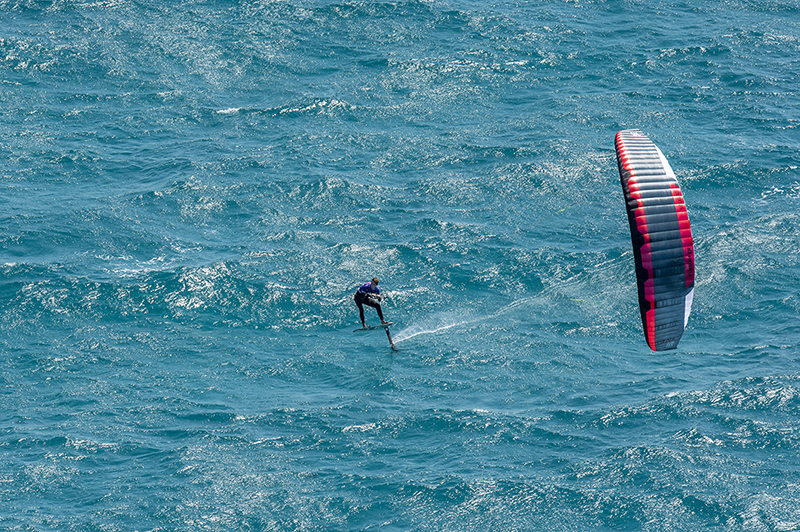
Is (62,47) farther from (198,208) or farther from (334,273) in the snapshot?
(334,273)

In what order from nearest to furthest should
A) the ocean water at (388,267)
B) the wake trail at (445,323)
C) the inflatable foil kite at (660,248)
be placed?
the inflatable foil kite at (660,248), the ocean water at (388,267), the wake trail at (445,323)

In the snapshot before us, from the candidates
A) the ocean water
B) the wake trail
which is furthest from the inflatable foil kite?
the wake trail

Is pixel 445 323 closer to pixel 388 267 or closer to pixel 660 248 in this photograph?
pixel 388 267

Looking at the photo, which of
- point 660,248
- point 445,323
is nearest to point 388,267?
point 445,323

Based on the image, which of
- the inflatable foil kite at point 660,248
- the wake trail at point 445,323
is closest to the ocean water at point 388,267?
the wake trail at point 445,323

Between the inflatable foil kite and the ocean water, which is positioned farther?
the ocean water

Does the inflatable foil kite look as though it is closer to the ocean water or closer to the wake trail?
the ocean water

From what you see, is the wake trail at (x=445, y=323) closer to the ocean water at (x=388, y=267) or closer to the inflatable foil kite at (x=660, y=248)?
the ocean water at (x=388, y=267)
